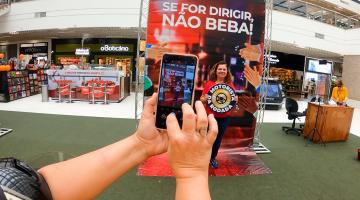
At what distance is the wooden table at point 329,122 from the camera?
595 centimetres

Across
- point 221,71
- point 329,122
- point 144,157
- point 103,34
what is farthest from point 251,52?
point 103,34

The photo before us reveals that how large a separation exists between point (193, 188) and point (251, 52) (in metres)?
4.12

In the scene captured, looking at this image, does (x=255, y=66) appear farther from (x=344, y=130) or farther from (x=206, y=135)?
(x=206, y=135)

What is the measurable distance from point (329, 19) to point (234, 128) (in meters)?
15.1

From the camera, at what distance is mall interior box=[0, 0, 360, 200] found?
371cm

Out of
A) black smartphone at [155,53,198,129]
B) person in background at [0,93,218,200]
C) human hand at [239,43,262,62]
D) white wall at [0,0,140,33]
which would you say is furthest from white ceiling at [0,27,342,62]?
person in background at [0,93,218,200]

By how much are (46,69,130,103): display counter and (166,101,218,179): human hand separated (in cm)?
931

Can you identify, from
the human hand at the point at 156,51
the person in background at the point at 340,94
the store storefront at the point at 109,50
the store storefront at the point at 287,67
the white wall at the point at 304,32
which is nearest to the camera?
the human hand at the point at 156,51

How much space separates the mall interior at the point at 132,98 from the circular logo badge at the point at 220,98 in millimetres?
967

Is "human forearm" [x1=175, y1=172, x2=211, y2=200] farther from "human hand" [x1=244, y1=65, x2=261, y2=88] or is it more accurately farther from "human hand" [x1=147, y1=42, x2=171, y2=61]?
"human hand" [x1=244, y1=65, x2=261, y2=88]

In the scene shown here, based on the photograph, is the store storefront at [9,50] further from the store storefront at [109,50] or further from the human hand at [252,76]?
the human hand at [252,76]

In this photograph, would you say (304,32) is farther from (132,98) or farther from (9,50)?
→ (9,50)

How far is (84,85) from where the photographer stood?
9.78 meters

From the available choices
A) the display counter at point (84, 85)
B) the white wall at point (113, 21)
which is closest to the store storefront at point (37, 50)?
the white wall at point (113, 21)
